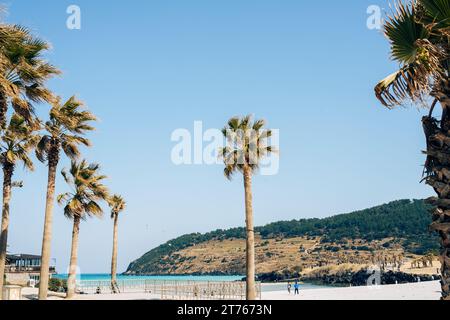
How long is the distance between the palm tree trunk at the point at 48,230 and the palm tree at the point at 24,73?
24.3 ft

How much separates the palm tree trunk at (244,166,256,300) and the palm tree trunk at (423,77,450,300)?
57.4 ft

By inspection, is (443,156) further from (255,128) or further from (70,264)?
(70,264)

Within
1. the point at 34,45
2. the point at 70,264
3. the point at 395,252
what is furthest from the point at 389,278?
the point at 34,45

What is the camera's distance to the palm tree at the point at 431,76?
26.3 ft

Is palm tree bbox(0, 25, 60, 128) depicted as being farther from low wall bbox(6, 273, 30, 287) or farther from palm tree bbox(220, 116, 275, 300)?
low wall bbox(6, 273, 30, 287)

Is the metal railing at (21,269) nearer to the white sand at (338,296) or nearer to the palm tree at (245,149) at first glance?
the white sand at (338,296)

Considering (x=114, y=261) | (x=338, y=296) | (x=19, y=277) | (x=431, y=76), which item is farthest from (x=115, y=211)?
(x=431, y=76)

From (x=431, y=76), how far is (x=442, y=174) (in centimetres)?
196

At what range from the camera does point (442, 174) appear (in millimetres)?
8125

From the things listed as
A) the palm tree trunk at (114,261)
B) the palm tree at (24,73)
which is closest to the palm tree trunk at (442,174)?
the palm tree at (24,73)

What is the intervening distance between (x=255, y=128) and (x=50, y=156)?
11.6 metres

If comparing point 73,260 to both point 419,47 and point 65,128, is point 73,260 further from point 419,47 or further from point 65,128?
point 419,47
